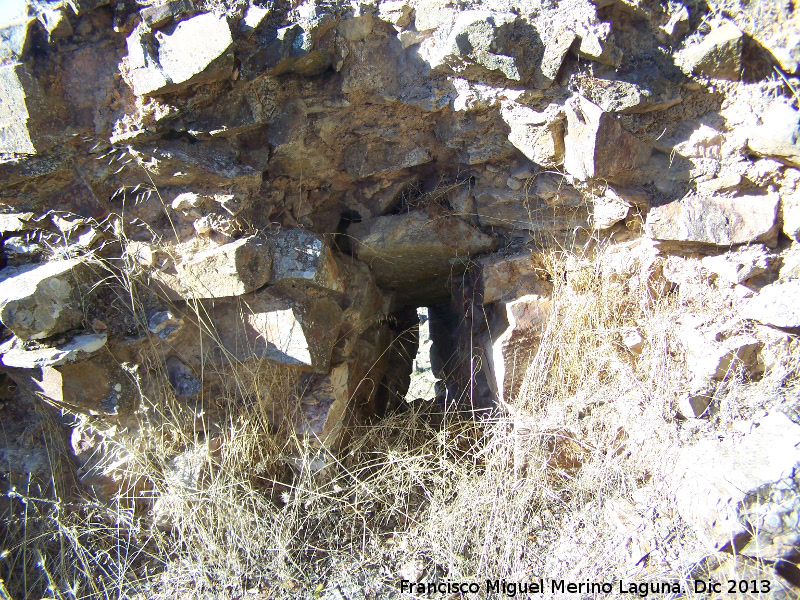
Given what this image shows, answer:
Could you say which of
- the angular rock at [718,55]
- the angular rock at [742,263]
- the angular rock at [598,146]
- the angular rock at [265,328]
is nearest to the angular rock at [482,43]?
the angular rock at [598,146]

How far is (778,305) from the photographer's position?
195 cm

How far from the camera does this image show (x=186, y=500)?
2105mm

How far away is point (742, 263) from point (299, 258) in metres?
1.85

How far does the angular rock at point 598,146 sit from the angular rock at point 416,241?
65cm

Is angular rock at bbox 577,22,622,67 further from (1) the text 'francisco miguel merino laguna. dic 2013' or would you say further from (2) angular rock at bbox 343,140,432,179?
(1) the text 'francisco miguel merino laguna. dic 2013'

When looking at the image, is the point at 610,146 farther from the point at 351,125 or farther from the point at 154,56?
the point at 154,56

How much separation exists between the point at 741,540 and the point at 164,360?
2277 mm

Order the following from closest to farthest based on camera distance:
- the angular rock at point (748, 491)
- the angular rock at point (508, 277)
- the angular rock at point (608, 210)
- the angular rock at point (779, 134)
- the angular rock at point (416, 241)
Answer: the angular rock at point (748, 491) < the angular rock at point (779, 134) < the angular rock at point (608, 210) < the angular rock at point (508, 277) < the angular rock at point (416, 241)

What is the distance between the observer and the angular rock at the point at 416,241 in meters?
2.67

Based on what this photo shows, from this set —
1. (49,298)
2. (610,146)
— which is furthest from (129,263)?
(610,146)

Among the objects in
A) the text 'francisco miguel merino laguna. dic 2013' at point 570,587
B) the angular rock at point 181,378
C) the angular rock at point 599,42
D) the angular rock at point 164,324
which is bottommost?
the text 'francisco miguel merino laguna. dic 2013' at point 570,587

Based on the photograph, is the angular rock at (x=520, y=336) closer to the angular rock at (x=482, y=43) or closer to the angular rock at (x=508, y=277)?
the angular rock at (x=508, y=277)

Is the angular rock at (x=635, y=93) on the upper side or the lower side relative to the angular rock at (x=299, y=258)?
upper

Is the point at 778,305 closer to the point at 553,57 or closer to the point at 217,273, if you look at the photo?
the point at 553,57
